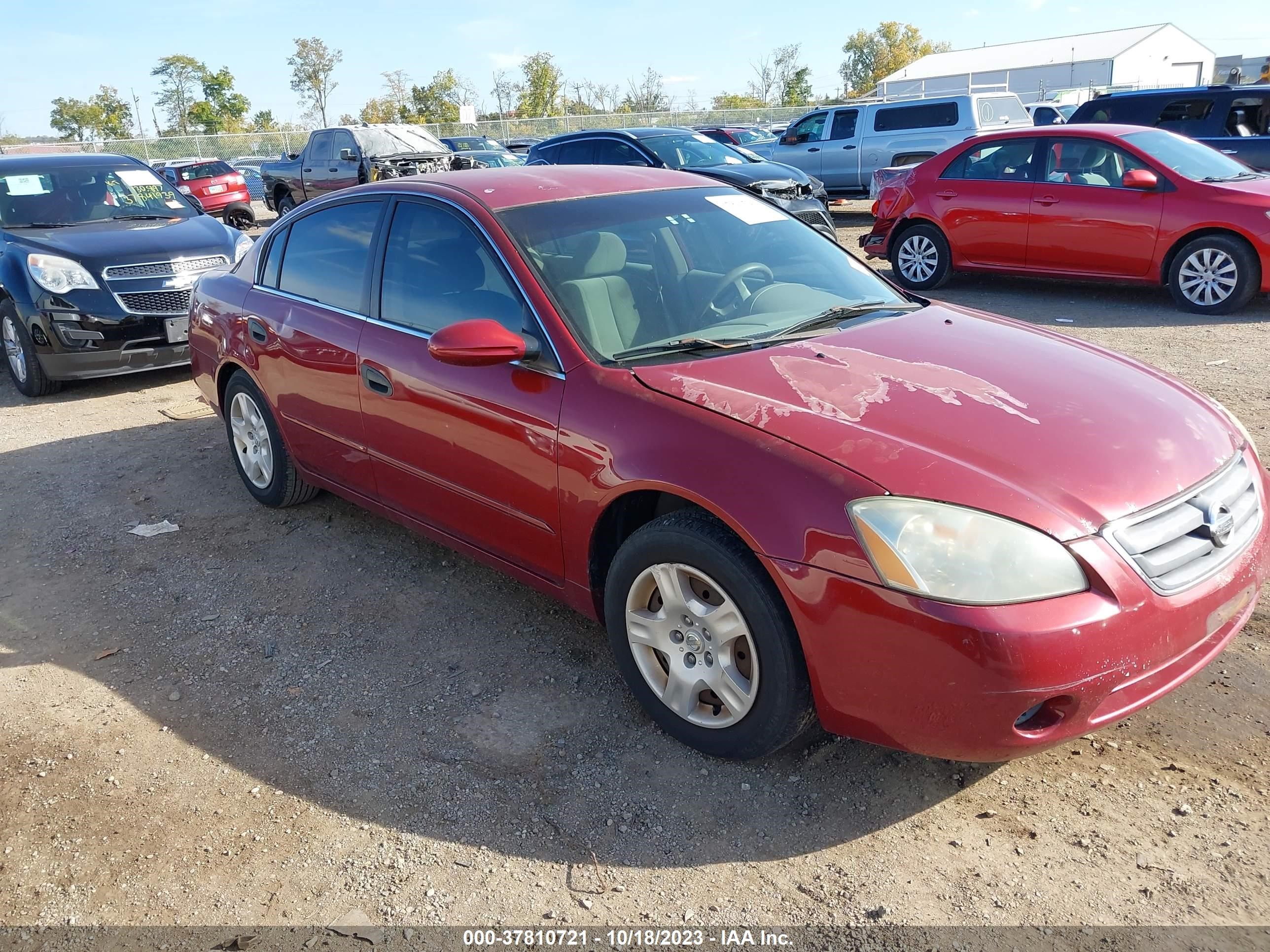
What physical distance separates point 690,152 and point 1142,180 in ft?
20.9

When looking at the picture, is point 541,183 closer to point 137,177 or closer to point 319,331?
point 319,331

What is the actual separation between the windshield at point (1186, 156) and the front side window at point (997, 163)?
2.80 ft

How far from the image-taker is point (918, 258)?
411 inches

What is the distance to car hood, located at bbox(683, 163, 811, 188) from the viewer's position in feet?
40.4

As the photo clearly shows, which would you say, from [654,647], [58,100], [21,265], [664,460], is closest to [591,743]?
[654,647]

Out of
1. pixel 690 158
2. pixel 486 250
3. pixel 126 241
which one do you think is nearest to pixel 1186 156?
pixel 690 158

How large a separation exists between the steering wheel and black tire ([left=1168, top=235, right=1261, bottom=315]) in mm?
6401

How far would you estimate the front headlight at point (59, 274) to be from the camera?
7.50m

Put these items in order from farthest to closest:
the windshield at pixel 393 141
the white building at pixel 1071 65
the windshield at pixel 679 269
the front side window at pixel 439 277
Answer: the white building at pixel 1071 65, the windshield at pixel 393 141, the front side window at pixel 439 277, the windshield at pixel 679 269

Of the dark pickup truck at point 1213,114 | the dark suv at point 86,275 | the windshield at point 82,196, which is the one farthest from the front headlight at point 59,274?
the dark pickup truck at point 1213,114

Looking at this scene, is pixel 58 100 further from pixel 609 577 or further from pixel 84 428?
pixel 609 577

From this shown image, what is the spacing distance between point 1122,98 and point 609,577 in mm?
12897

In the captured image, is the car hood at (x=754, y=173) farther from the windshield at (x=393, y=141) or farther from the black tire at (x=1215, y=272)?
the windshield at (x=393, y=141)

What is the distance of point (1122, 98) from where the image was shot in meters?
12.9
